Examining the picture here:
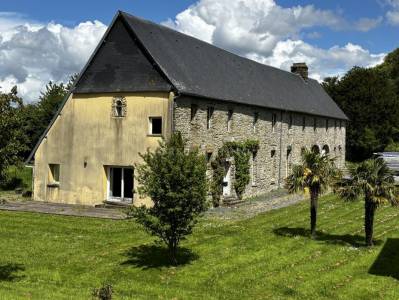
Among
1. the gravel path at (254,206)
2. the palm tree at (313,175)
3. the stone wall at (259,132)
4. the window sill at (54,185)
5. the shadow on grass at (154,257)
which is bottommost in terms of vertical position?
the shadow on grass at (154,257)

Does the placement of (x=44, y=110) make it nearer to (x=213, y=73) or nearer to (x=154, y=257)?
(x=213, y=73)

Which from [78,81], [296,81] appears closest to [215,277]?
[78,81]

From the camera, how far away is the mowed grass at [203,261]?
13.0 m

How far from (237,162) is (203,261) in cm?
1555

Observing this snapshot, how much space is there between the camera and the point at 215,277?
1433cm

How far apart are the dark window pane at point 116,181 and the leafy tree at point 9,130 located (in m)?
15.0

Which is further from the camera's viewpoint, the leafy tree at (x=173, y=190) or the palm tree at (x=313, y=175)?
the palm tree at (x=313, y=175)

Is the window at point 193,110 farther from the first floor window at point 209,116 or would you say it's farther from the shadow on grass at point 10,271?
the shadow on grass at point 10,271

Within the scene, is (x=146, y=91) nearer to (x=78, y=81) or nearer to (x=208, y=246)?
(x=78, y=81)

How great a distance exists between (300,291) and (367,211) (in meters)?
5.98

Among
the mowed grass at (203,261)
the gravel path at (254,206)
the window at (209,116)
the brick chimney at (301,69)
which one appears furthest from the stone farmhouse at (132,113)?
the brick chimney at (301,69)

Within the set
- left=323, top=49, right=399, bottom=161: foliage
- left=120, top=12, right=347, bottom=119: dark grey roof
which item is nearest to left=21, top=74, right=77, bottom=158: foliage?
left=120, top=12, right=347, bottom=119: dark grey roof

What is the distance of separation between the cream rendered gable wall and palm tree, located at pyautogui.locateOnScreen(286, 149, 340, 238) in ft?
27.5

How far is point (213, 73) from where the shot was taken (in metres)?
30.9
